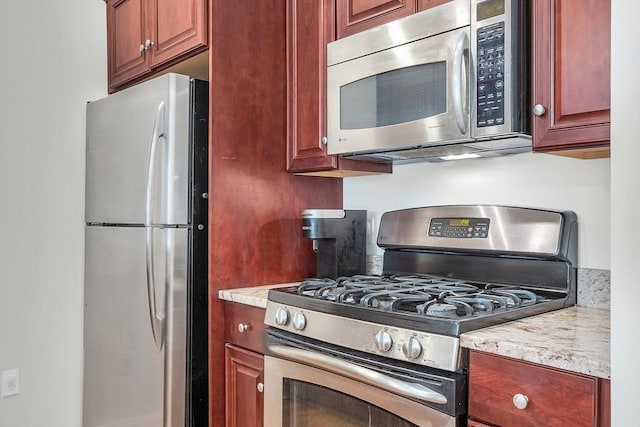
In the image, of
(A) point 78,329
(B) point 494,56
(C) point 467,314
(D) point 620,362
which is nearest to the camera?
(D) point 620,362

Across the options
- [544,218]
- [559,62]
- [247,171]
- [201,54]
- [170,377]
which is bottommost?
[170,377]

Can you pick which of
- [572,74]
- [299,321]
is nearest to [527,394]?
[299,321]

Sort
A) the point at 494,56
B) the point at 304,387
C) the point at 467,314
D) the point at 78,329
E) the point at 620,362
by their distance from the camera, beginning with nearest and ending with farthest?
the point at 620,362 → the point at 467,314 → the point at 494,56 → the point at 304,387 → the point at 78,329

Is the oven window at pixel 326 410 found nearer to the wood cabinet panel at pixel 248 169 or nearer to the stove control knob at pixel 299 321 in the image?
the stove control knob at pixel 299 321

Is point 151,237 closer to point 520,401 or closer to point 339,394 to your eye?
point 339,394

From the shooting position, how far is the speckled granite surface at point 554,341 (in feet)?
3.40

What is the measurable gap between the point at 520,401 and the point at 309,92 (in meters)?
1.37

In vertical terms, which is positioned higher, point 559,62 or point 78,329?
point 559,62

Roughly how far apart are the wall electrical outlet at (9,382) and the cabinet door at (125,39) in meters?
1.41

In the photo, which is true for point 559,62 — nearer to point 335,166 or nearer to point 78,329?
point 335,166

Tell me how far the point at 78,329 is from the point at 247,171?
4.04 ft

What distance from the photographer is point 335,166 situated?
200 centimetres

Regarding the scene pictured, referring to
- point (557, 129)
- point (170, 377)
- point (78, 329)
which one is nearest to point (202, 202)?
point (170, 377)

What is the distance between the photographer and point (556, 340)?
116 centimetres
